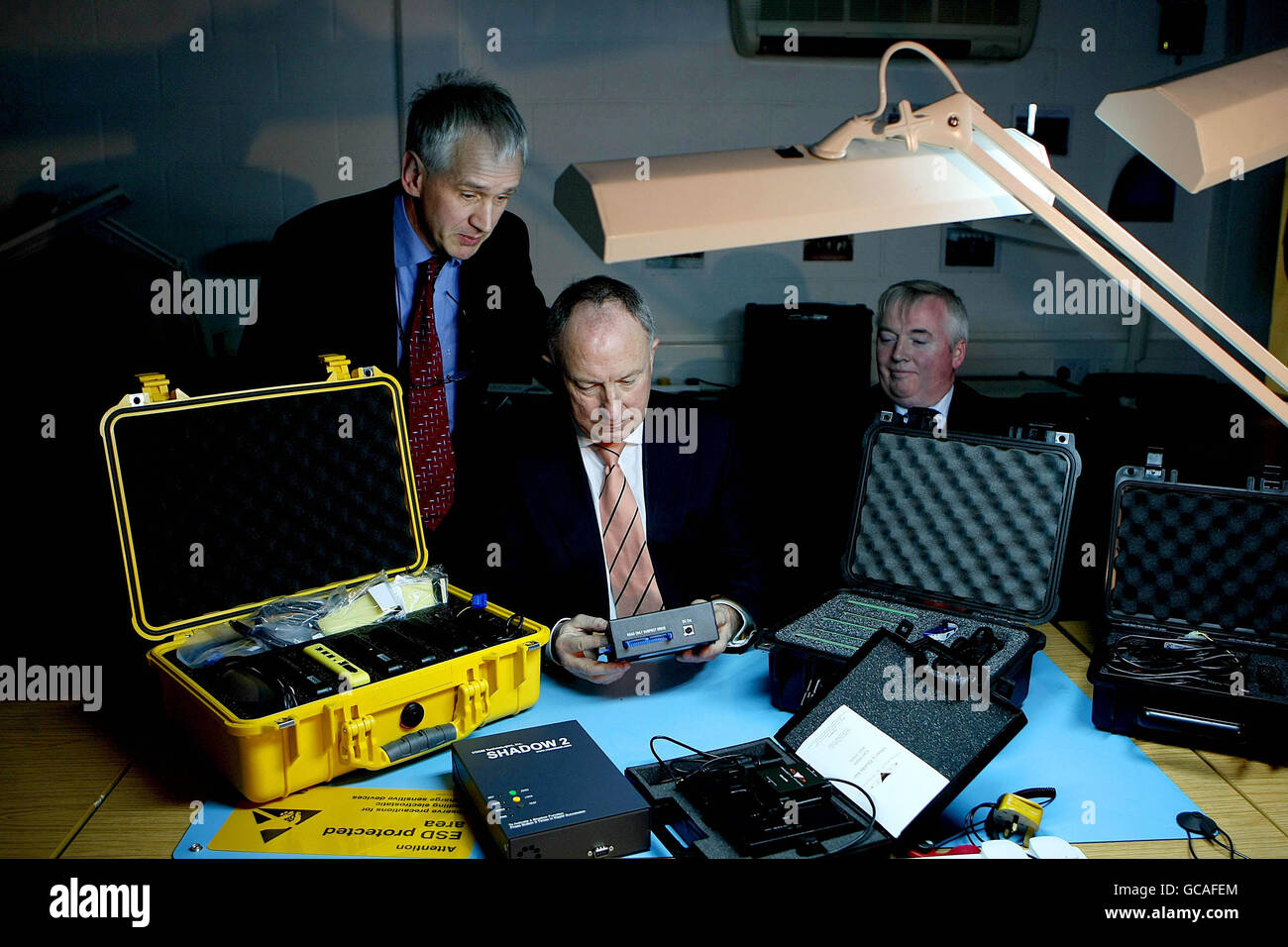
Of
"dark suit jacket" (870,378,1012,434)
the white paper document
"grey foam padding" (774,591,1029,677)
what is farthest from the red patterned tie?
the white paper document

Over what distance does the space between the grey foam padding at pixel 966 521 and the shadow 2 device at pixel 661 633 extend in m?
0.46

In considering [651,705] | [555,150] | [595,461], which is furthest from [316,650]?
[555,150]

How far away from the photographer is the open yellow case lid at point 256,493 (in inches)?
61.2

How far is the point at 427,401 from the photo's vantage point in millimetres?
2451

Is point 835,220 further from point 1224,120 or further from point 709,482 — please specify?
point 709,482

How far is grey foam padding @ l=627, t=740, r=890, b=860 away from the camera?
4.01 feet

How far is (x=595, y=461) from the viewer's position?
2.11 meters

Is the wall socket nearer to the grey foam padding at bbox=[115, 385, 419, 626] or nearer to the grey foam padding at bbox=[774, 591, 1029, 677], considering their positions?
the grey foam padding at bbox=[774, 591, 1029, 677]

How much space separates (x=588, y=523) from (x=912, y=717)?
88 cm

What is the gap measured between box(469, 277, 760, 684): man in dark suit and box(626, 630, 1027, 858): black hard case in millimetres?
379

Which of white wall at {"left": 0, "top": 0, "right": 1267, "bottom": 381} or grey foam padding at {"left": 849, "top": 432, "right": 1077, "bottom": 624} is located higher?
white wall at {"left": 0, "top": 0, "right": 1267, "bottom": 381}

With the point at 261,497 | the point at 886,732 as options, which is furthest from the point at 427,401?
the point at 886,732

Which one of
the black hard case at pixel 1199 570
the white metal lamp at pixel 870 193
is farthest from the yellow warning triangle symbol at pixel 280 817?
the black hard case at pixel 1199 570
